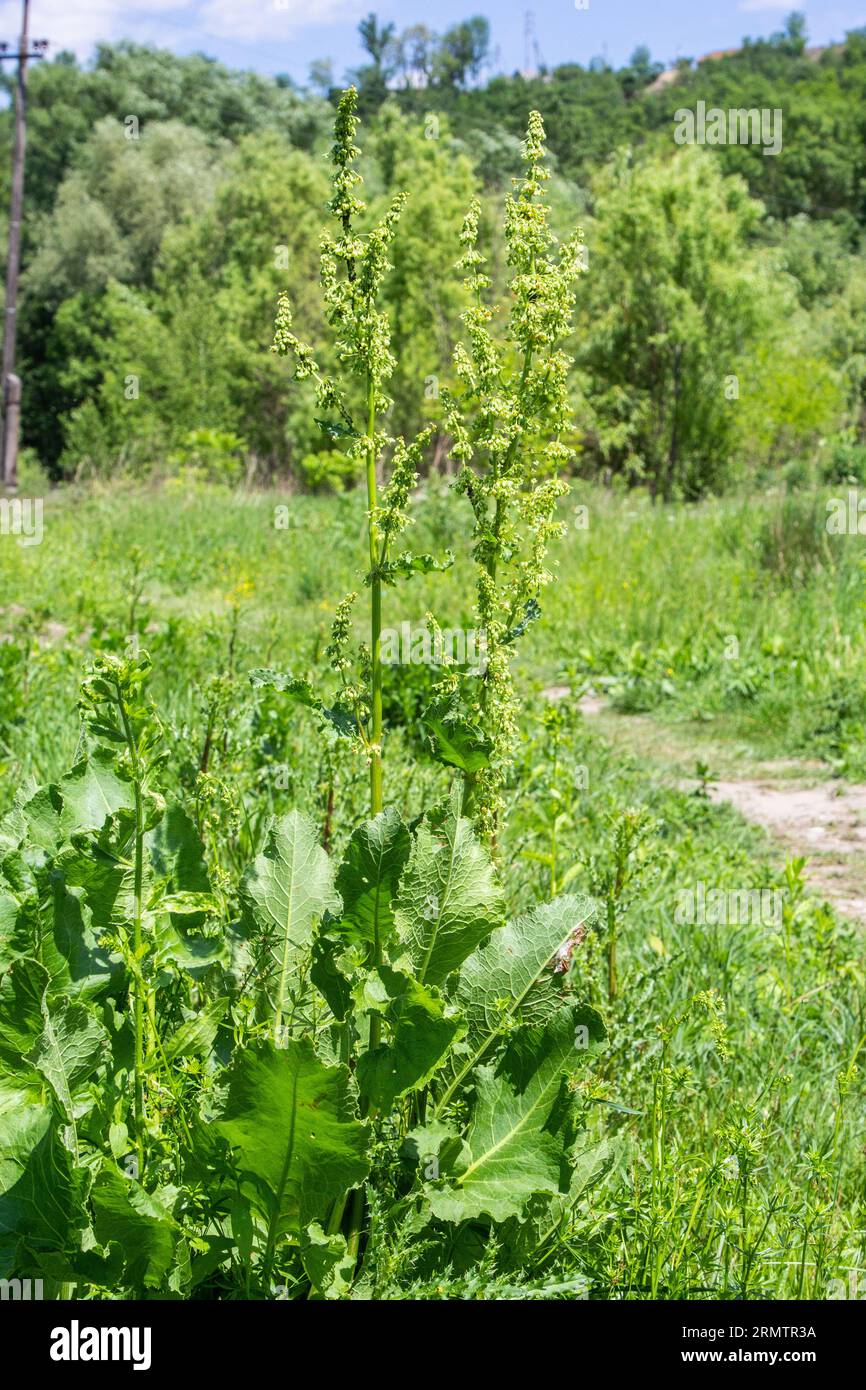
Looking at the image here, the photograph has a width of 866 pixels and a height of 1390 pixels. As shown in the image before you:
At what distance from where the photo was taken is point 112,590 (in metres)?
9.16

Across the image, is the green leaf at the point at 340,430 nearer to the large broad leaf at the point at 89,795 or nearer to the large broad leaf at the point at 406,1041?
the large broad leaf at the point at 89,795

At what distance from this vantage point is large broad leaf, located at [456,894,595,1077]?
177 cm

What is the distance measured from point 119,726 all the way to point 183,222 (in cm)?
4039

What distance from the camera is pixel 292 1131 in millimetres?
1445

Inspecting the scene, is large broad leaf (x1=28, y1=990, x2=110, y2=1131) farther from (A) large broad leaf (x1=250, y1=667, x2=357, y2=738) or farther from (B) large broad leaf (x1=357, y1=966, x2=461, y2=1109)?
(A) large broad leaf (x1=250, y1=667, x2=357, y2=738)

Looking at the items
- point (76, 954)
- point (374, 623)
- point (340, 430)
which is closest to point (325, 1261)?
point (76, 954)

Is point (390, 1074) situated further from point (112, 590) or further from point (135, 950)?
point (112, 590)

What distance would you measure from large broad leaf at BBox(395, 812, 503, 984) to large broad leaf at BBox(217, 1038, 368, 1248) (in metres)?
0.31

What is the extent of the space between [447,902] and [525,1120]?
1.05 feet

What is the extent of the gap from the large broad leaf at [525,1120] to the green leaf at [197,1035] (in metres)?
0.38

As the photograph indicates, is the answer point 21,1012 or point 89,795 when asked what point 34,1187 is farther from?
point 89,795

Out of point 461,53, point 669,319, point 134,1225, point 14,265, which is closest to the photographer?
point 134,1225

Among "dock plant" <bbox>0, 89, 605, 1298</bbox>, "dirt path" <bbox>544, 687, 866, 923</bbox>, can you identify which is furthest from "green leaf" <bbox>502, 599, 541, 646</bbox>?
"dirt path" <bbox>544, 687, 866, 923</bbox>
